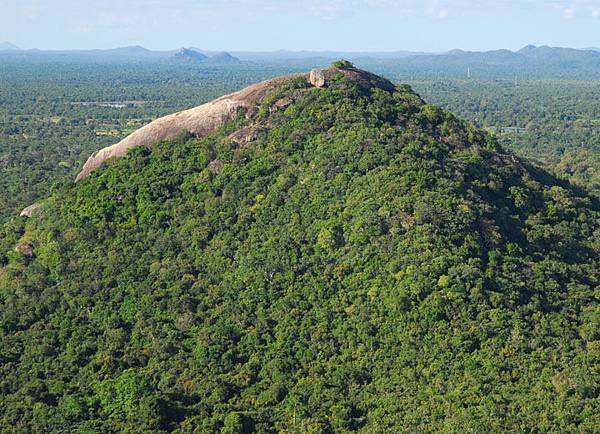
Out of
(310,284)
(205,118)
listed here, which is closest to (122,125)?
(205,118)

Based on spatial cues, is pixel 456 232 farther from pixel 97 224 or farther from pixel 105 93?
pixel 105 93

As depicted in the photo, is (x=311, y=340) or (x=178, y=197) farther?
(x=178, y=197)

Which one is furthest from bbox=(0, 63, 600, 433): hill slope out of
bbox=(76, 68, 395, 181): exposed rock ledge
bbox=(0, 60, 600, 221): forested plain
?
bbox=(0, 60, 600, 221): forested plain

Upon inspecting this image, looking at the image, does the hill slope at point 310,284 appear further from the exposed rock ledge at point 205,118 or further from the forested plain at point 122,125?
the forested plain at point 122,125

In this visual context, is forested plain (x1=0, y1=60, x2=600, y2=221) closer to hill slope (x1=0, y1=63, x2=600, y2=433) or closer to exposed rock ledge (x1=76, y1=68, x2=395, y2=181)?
exposed rock ledge (x1=76, y1=68, x2=395, y2=181)

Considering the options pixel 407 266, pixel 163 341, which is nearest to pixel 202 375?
pixel 163 341

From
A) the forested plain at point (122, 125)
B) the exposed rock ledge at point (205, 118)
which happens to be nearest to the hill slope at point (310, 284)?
the exposed rock ledge at point (205, 118)
